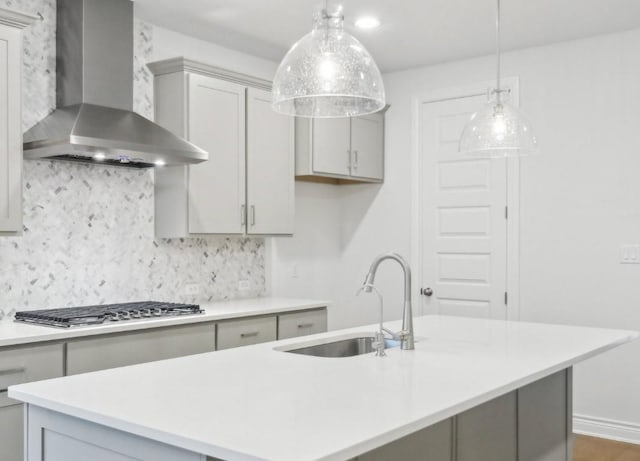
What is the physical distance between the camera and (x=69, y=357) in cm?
304

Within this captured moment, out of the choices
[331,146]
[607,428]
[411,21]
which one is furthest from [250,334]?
[607,428]

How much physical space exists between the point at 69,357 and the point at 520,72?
356 centimetres

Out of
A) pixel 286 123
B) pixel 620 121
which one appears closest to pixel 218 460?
pixel 286 123

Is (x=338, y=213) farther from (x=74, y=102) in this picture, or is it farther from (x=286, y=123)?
(x=74, y=102)

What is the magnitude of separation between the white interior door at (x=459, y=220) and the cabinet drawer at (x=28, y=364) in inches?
121

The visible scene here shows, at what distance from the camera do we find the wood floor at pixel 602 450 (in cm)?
411

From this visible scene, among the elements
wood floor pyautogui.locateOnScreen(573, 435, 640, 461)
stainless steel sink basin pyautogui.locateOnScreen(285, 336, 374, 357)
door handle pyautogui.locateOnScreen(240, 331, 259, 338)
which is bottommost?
wood floor pyautogui.locateOnScreen(573, 435, 640, 461)

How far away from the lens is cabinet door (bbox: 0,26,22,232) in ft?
10.0

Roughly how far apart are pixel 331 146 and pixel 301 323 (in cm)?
139

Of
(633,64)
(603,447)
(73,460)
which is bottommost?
(603,447)

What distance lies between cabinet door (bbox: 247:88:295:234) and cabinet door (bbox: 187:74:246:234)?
84 mm

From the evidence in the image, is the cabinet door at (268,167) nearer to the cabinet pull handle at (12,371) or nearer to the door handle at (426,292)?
the door handle at (426,292)

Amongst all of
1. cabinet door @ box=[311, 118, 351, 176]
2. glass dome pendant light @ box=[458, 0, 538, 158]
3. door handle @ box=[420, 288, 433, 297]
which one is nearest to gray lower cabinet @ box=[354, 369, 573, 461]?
glass dome pendant light @ box=[458, 0, 538, 158]

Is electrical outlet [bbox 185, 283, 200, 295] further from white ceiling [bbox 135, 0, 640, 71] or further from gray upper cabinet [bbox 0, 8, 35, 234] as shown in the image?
white ceiling [bbox 135, 0, 640, 71]
